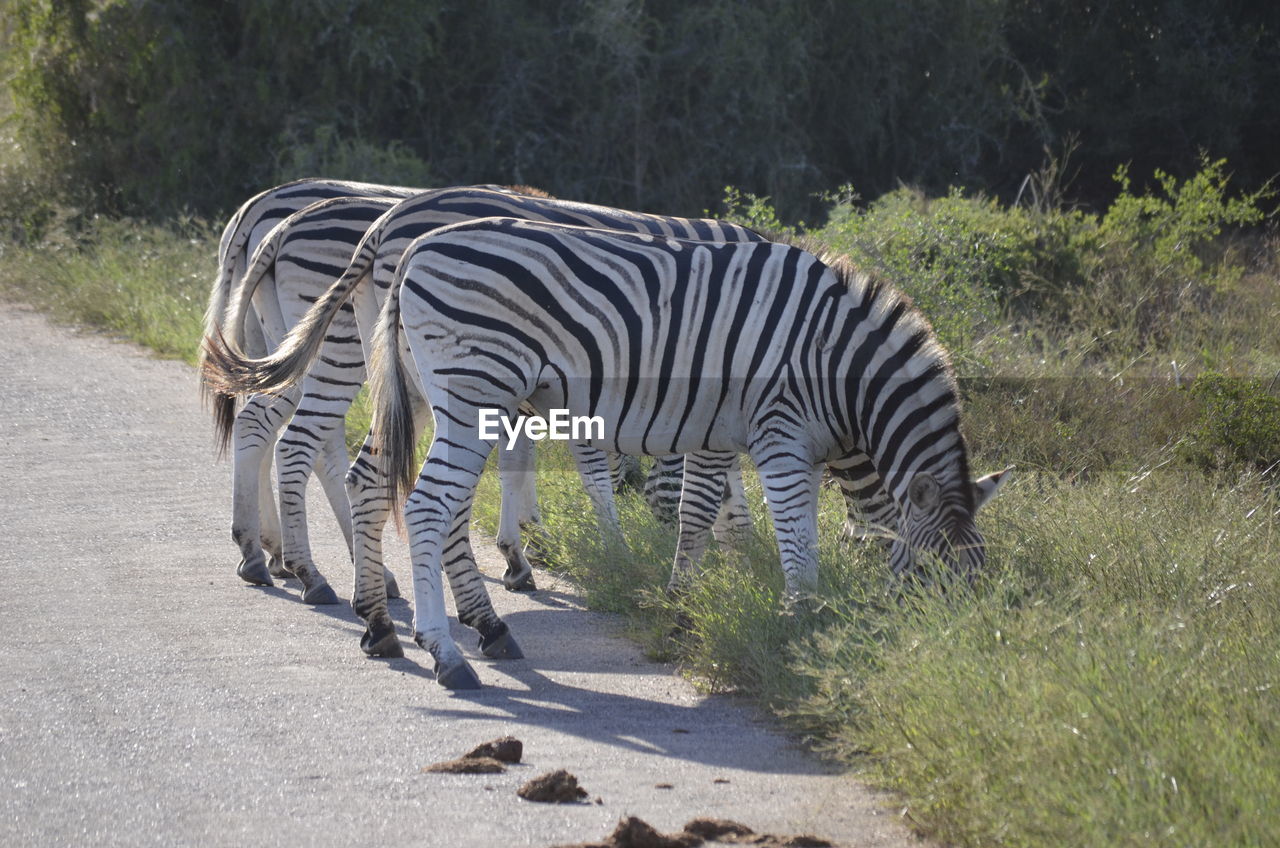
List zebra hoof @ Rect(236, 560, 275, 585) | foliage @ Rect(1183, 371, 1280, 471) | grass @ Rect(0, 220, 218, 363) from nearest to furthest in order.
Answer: zebra hoof @ Rect(236, 560, 275, 585) < foliage @ Rect(1183, 371, 1280, 471) < grass @ Rect(0, 220, 218, 363)

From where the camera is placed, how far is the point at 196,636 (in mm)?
5934

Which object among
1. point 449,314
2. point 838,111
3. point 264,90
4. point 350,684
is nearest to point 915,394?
point 449,314

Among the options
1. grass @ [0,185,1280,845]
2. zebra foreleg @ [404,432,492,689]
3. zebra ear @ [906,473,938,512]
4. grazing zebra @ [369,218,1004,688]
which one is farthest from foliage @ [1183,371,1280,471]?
zebra foreleg @ [404,432,492,689]

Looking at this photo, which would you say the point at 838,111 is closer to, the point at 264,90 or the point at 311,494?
the point at 264,90

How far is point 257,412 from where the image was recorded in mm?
7004

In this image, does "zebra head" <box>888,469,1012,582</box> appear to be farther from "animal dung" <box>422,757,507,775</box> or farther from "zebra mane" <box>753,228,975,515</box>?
"animal dung" <box>422,757,507,775</box>

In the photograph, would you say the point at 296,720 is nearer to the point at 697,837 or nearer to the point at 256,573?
the point at 697,837

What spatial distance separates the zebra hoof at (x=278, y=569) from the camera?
704 cm

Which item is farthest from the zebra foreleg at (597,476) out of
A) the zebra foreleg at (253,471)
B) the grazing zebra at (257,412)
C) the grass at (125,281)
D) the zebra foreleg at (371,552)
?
the grass at (125,281)

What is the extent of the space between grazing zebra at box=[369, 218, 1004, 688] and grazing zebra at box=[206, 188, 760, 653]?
0.93 feet

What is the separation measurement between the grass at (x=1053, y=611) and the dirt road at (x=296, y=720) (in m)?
0.25

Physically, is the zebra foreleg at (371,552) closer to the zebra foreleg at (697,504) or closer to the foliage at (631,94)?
the zebra foreleg at (697,504)

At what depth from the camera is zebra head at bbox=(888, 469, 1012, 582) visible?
5.30 meters

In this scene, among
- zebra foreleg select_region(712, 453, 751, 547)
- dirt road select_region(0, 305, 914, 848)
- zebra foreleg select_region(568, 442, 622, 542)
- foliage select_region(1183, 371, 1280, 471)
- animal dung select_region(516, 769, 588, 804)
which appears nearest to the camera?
dirt road select_region(0, 305, 914, 848)
